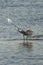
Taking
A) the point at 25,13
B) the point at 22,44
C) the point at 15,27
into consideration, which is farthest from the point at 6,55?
the point at 25,13

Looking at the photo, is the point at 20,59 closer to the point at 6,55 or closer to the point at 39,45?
the point at 6,55

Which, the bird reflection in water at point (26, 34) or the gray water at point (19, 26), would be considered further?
the bird reflection in water at point (26, 34)

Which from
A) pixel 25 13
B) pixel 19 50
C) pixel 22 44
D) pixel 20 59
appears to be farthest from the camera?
pixel 25 13

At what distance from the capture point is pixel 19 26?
437 centimetres

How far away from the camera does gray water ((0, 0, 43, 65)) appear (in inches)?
129

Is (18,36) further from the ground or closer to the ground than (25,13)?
closer to the ground

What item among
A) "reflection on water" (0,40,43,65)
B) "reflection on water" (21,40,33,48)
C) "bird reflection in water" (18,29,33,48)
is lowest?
"reflection on water" (0,40,43,65)

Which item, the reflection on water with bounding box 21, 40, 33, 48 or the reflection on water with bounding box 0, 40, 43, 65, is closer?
the reflection on water with bounding box 0, 40, 43, 65

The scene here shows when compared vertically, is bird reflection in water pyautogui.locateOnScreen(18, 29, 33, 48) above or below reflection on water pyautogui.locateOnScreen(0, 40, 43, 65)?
above

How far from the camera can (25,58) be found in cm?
330

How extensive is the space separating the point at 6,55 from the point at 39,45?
1.72ft

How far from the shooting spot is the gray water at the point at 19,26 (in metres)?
3.28

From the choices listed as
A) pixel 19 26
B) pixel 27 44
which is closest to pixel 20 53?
pixel 27 44

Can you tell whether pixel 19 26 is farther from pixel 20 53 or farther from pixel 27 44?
pixel 20 53
